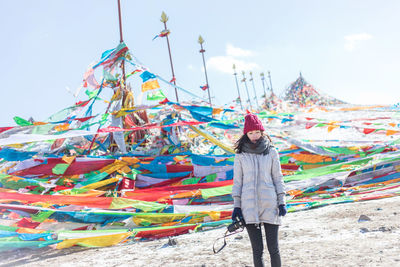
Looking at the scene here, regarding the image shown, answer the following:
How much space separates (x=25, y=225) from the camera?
16.0 feet

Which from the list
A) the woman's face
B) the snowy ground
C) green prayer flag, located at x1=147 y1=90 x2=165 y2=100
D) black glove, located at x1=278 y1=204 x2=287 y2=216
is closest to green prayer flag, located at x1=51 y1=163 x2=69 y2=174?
green prayer flag, located at x1=147 y1=90 x2=165 y2=100

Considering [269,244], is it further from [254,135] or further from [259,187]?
[254,135]

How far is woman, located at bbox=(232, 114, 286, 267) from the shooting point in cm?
243

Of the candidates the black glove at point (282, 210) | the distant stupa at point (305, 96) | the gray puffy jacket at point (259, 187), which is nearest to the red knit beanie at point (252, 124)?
the gray puffy jacket at point (259, 187)

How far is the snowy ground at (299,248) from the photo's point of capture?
289 centimetres

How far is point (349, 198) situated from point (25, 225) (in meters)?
5.40

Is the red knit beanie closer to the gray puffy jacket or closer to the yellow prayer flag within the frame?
the gray puffy jacket

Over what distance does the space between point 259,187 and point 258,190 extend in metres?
0.03

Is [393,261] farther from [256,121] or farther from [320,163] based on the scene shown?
[320,163]

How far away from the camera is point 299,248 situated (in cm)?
326

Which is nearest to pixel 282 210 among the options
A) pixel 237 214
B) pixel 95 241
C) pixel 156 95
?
pixel 237 214

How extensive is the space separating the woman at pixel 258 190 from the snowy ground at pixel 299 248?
2.22ft

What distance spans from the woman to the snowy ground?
2.22 ft

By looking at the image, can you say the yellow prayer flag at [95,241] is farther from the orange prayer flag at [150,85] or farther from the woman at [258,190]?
the orange prayer flag at [150,85]
